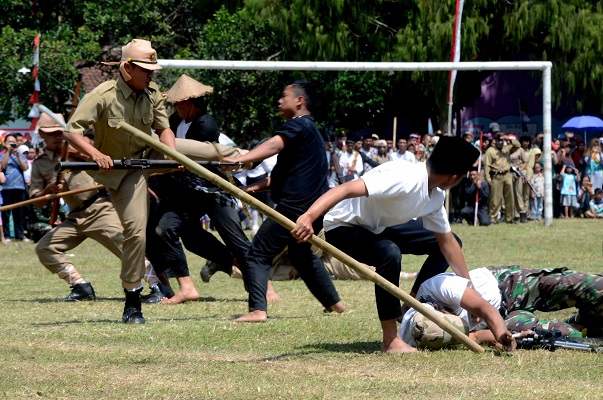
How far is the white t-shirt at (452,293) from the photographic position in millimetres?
6949

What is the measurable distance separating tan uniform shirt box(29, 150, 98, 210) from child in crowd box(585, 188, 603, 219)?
18122mm

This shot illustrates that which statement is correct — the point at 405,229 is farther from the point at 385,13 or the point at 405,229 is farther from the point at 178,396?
the point at 385,13


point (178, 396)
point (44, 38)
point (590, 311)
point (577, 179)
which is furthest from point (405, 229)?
point (44, 38)

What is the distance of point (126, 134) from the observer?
27.6 ft

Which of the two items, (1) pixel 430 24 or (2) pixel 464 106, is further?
(2) pixel 464 106

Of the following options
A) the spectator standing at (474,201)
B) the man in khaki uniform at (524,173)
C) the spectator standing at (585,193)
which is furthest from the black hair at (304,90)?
the spectator standing at (585,193)

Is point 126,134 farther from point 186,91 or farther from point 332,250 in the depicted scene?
point 332,250

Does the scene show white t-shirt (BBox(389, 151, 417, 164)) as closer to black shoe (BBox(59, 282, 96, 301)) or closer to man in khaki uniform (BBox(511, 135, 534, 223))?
man in khaki uniform (BBox(511, 135, 534, 223))

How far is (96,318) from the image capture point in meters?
8.94

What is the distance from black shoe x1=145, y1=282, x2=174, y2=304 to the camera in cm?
1032

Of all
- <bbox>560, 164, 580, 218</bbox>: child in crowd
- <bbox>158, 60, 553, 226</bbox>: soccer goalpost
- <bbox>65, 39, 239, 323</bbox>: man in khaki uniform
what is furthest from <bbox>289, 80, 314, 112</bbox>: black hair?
<bbox>560, 164, 580, 218</bbox>: child in crowd

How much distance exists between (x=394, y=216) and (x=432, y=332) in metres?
0.76

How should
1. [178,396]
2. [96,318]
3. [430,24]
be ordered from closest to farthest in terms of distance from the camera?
[178,396]
[96,318]
[430,24]

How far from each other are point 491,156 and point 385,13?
709 cm
